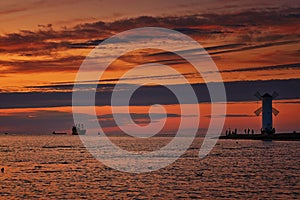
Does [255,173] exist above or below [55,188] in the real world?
above

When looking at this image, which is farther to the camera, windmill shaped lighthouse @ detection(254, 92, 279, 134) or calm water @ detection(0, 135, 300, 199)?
windmill shaped lighthouse @ detection(254, 92, 279, 134)

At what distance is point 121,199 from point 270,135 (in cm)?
14487

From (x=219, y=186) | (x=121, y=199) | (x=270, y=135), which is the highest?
(x=270, y=135)

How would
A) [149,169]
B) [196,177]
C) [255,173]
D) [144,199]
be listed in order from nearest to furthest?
[144,199]
[196,177]
[255,173]
[149,169]

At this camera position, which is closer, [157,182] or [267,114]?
[157,182]

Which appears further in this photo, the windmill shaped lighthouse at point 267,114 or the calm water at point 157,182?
the windmill shaped lighthouse at point 267,114

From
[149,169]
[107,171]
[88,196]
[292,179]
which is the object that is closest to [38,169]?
[107,171]

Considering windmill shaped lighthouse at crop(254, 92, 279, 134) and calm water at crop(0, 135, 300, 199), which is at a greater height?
windmill shaped lighthouse at crop(254, 92, 279, 134)

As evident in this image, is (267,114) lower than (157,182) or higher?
higher

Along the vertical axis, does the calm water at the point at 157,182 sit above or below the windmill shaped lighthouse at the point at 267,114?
below

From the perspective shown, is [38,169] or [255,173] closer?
[255,173]

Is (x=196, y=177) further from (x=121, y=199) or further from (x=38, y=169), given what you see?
(x=38, y=169)

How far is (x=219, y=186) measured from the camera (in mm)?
58156

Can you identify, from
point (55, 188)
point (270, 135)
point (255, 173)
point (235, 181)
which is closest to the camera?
point (55, 188)
